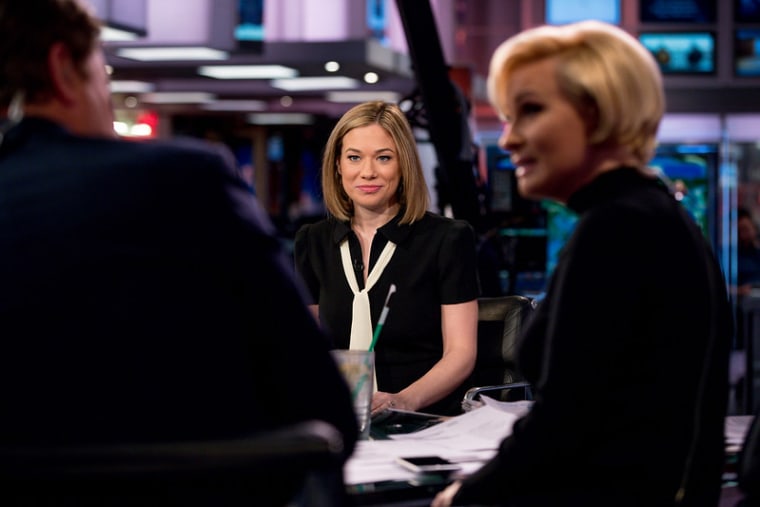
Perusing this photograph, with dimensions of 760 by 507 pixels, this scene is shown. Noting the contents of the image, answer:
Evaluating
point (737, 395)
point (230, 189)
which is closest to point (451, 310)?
point (230, 189)

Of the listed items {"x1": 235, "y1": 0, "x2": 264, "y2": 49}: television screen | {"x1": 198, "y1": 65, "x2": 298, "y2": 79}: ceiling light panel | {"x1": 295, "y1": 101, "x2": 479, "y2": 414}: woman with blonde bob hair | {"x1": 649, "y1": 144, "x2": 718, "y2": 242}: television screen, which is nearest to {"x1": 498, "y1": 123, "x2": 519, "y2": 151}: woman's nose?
{"x1": 295, "y1": 101, "x2": 479, "y2": 414}: woman with blonde bob hair

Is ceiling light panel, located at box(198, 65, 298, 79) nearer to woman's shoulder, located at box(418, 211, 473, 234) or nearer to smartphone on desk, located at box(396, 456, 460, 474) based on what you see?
woman's shoulder, located at box(418, 211, 473, 234)

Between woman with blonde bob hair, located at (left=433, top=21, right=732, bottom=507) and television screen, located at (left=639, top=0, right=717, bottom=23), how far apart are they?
12.3 metres

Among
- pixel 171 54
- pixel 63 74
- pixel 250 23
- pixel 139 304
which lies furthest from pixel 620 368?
pixel 171 54

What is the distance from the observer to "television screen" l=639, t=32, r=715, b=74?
13.0m

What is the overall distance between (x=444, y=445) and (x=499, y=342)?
4.01 ft

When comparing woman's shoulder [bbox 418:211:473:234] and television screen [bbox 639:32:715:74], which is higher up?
television screen [bbox 639:32:715:74]

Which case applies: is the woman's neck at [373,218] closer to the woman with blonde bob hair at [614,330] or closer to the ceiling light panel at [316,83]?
the woman with blonde bob hair at [614,330]

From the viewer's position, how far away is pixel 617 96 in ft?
4.56

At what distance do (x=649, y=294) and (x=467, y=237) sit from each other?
1.62 metres

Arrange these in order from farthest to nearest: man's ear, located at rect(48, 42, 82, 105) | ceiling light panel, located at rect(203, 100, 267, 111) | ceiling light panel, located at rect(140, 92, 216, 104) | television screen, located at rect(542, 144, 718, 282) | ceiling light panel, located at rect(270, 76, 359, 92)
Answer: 1. ceiling light panel, located at rect(203, 100, 267, 111)
2. ceiling light panel, located at rect(140, 92, 216, 104)
3. ceiling light panel, located at rect(270, 76, 359, 92)
4. television screen, located at rect(542, 144, 718, 282)
5. man's ear, located at rect(48, 42, 82, 105)

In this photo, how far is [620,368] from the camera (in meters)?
1.31

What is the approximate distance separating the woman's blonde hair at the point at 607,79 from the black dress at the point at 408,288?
140cm

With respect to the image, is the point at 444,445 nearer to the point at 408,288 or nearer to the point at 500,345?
the point at 408,288
